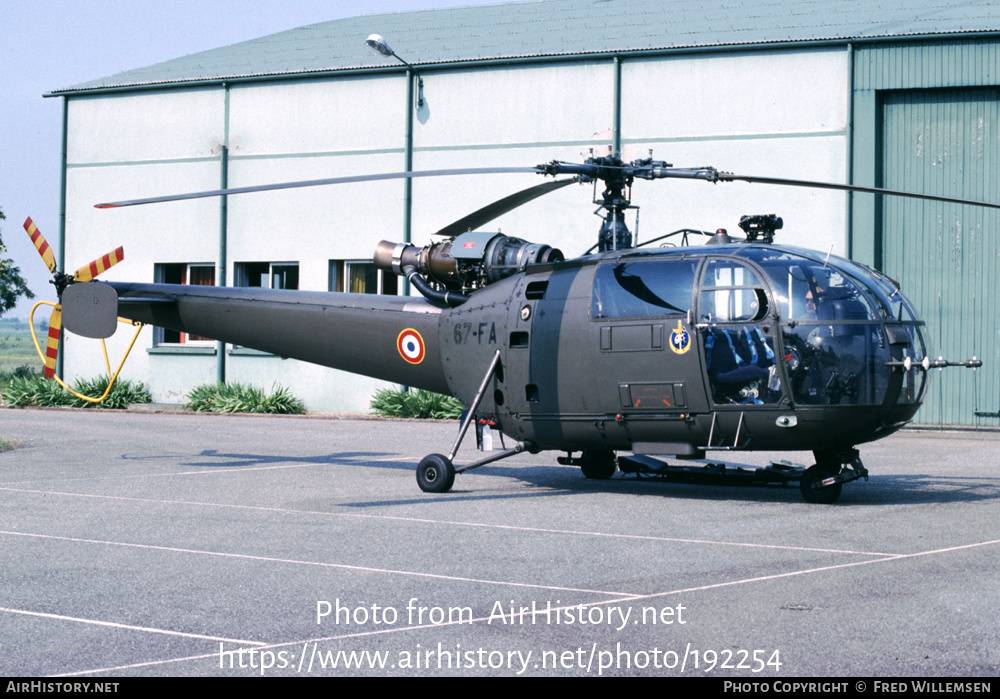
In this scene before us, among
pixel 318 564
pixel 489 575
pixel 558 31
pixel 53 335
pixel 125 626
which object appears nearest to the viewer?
pixel 125 626

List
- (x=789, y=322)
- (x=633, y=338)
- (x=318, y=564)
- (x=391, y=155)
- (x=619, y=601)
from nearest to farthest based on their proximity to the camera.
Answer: (x=619, y=601), (x=318, y=564), (x=789, y=322), (x=633, y=338), (x=391, y=155)

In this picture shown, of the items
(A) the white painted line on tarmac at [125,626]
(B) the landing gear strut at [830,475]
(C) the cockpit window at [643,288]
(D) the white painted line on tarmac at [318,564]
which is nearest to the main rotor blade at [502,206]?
(C) the cockpit window at [643,288]

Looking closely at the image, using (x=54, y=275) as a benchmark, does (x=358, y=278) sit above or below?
above

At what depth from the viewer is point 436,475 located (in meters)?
11.4

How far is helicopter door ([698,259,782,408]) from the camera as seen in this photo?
994cm

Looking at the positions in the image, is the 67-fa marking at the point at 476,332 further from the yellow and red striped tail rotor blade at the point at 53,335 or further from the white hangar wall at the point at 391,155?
the white hangar wall at the point at 391,155

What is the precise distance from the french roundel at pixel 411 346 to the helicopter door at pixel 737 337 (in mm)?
3837

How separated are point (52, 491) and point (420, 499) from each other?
13.6 ft

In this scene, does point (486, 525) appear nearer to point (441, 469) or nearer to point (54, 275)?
point (441, 469)

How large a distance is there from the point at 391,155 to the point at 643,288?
15.0 meters

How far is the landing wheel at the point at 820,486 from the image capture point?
10453mm

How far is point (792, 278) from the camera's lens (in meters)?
9.95

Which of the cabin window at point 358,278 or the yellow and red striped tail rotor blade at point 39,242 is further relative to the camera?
the cabin window at point 358,278

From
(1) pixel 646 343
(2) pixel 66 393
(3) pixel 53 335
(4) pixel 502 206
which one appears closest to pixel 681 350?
(1) pixel 646 343
